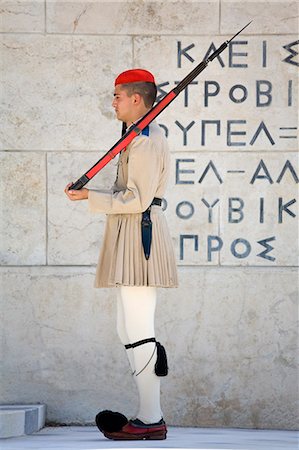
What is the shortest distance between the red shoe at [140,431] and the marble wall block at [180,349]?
59.8 inches

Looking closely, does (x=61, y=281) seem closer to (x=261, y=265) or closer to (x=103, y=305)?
(x=103, y=305)

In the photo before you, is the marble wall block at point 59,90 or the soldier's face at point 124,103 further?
the marble wall block at point 59,90

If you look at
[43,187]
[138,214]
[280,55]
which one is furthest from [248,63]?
[138,214]

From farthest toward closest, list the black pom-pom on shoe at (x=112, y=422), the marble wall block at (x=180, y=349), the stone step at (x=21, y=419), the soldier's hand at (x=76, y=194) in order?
the marble wall block at (x=180, y=349)
the stone step at (x=21, y=419)
the black pom-pom on shoe at (x=112, y=422)
the soldier's hand at (x=76, y=194)

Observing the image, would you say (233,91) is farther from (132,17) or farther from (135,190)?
(135,190)

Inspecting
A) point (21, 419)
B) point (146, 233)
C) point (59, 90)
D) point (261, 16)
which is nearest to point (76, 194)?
point (146, 233)

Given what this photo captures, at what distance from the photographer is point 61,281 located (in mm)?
7348

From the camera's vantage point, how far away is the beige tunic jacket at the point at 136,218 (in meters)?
5.73

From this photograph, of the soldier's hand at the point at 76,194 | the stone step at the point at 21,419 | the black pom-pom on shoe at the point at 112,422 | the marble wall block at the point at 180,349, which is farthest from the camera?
the marble wall block at the point at 180,349

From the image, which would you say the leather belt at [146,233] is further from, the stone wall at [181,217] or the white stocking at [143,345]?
the stone wall at [181,217]

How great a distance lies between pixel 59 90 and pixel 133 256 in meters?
1.97

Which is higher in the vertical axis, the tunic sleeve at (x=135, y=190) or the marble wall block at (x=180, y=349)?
the tunic sleeve at (x=135, y=190)

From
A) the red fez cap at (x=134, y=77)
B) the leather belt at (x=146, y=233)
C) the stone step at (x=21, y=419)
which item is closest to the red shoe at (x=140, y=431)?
the leather belt at (x=146, y=233)

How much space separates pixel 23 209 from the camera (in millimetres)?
7395
